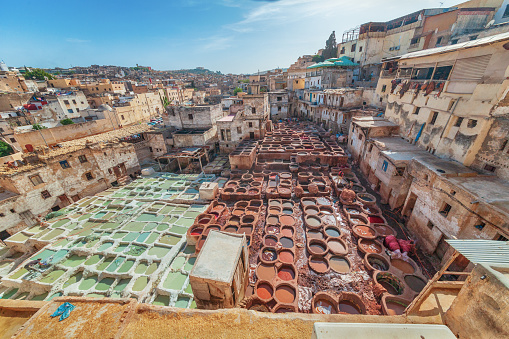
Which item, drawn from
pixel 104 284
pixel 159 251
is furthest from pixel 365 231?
pixel 104 284

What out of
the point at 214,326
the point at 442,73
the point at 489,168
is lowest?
the point at 214,326

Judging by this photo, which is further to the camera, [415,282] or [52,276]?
[52,276]

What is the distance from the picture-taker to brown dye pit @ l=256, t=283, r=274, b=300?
9672 millimetres

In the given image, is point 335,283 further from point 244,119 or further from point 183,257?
point 244,119

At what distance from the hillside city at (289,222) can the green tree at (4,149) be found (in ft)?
1.55

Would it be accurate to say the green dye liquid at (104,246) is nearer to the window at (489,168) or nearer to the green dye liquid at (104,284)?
the green dye liquid at (104,284)

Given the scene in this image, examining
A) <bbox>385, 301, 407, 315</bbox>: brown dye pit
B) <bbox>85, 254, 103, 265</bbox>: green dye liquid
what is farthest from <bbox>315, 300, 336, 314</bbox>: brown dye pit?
<bbox>85, 254, 103, 265</bbox>: green dye liquid

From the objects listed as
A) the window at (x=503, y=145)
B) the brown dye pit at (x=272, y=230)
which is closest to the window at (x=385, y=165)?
the window at (x=503, y=145)

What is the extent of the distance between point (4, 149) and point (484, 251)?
42956mm

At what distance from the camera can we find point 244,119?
87.8 feet

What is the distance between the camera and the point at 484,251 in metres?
4.40

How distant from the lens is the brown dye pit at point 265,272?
10672 mm

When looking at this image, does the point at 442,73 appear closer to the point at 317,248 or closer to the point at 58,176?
the point at 317,248

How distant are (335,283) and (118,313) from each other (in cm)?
977
